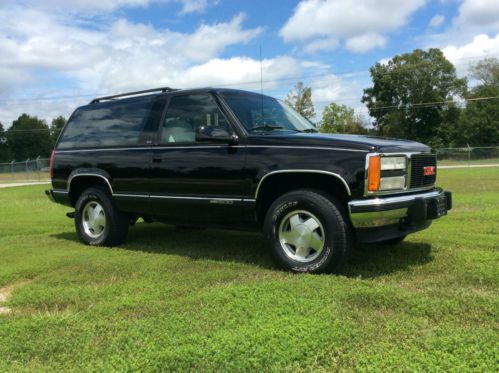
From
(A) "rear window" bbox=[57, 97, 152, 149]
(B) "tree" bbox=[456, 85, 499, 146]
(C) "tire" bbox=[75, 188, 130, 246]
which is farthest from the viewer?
(B) "tree" bbox=[456, 85, 499, 146]

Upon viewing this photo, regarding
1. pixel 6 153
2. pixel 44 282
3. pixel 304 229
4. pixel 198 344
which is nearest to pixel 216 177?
pixel 304 229

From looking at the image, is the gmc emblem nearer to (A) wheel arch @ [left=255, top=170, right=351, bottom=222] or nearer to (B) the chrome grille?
(B) the chrome grille

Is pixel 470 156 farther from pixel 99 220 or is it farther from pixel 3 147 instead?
pixel 3 147

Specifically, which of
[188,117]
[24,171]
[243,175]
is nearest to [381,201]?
[243,175]

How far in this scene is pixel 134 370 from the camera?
2881 millimetres

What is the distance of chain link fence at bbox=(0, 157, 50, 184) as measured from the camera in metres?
38.2

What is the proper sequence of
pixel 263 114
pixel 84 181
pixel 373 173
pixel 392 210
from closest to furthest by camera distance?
1. pixel 373 173
2. pixel 392 210
3. pixel 263 114
4. pixel 84 181

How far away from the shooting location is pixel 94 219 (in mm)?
6754

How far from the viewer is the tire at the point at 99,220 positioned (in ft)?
21.3

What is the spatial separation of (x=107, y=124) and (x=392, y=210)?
4016 mm

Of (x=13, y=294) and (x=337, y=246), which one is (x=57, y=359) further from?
(x=337, y=246)

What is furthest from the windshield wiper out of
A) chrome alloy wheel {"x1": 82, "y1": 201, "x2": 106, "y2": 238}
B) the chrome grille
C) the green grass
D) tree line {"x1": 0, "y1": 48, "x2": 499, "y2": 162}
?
tree line {"x1": 0, "y1": 48, "x2": 499, "y2": 162}

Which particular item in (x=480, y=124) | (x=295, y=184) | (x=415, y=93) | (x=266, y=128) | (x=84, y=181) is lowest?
(x=84, y=181)

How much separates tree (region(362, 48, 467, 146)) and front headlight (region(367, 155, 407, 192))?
216ft
